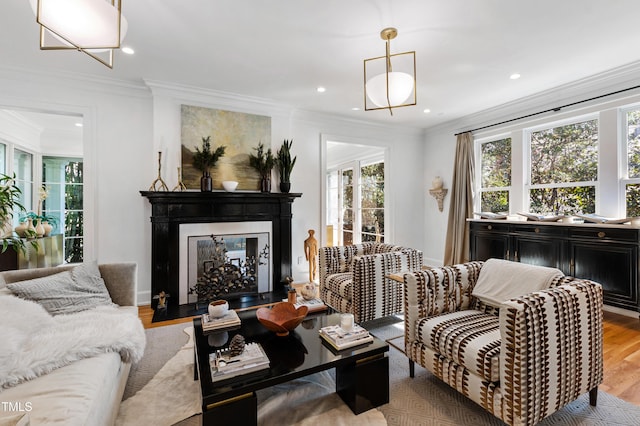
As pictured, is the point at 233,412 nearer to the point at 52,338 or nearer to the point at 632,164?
the point at 52,338

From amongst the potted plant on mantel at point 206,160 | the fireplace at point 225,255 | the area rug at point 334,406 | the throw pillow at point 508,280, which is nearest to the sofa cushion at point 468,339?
the throw pillow at point 508,280

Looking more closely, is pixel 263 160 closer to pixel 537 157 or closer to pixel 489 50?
pixel 489 50

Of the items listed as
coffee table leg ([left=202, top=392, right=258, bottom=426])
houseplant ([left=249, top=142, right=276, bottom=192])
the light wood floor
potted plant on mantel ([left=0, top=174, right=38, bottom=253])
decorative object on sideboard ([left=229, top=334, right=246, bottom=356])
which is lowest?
the light wood floor

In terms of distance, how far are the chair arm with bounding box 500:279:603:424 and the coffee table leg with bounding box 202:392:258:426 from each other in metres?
1.20

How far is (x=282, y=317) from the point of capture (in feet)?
6.51

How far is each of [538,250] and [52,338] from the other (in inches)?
174

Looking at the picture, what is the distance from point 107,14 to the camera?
149 cm

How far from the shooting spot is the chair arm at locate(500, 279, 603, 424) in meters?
1.35

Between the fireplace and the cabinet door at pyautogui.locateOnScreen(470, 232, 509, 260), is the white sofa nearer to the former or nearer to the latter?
the fireplace

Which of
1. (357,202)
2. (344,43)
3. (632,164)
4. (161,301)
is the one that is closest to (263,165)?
(344,43)

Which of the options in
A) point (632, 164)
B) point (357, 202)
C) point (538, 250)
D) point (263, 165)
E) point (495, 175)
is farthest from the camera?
point (357, 202)

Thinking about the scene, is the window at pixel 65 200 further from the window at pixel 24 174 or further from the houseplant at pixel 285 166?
the houseplant at pixel 285 166

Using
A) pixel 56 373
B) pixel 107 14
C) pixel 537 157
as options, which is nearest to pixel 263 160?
pixel 107 14

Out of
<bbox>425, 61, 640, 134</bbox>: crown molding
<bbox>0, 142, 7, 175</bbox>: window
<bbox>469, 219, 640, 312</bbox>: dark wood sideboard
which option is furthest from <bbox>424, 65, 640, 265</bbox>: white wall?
<bbox>0, 142, 7, 175</bbox>: window
